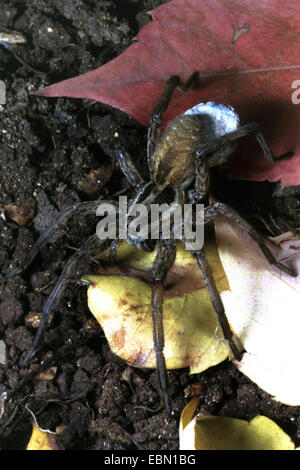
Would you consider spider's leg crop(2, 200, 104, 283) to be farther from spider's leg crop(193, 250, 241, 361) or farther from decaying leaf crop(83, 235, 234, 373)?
spider's leg crop(193, 250, 241, 361)

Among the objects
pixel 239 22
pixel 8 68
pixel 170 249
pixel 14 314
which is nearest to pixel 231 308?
pixel 170 249

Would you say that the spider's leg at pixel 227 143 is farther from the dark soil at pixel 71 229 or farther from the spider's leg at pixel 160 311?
the spider's leg at pixel 160 311

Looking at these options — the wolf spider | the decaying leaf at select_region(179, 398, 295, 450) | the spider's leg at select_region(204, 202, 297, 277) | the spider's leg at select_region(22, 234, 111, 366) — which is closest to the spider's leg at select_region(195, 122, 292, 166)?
the wolf spider

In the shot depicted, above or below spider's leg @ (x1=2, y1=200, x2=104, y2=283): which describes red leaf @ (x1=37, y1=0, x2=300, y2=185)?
above

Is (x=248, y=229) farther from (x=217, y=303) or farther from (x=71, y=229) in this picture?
(x=71, y=229)

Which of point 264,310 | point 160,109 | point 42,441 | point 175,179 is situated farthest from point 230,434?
point 160,109

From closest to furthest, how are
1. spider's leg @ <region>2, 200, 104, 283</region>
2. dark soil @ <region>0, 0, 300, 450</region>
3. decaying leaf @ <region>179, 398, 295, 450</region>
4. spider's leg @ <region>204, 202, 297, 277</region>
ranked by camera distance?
decaying leaf @ <region>179, 398, 295, 450</region>, spider's leg @ <region>204, 202, 297, 277</region>, dark soil @ <region>0, 0, 300, 450</region>, spider's leg @ <region>2, 200, 104, 283</region>
